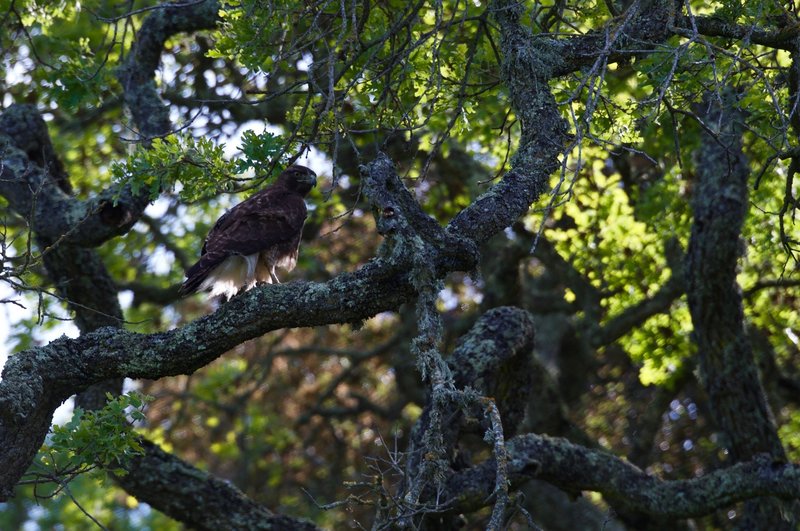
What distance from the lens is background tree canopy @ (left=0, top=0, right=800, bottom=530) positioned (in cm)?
475

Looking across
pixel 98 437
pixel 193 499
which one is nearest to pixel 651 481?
pixel 193 499

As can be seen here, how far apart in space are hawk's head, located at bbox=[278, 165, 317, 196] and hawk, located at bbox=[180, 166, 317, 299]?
0.49 m

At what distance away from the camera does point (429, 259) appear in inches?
170

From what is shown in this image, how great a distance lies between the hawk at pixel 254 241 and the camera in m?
6.57

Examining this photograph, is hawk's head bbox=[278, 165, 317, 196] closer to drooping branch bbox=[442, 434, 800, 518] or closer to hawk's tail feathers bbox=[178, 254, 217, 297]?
hawk's tail feathers bbox=[178, 254, 217, 297]

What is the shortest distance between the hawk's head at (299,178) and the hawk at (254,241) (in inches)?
19.3

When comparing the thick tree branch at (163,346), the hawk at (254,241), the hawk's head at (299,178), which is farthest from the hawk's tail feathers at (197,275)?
the hawk's head at (299,178)

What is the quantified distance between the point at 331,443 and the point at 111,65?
633cm

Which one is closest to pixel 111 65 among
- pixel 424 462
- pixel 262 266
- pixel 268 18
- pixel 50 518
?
pixel 262 266

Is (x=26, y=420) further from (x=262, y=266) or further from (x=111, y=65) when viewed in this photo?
(x=111, y=65)

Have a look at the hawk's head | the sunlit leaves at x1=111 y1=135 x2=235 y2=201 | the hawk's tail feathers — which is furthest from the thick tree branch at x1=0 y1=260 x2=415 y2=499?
the hawk's head

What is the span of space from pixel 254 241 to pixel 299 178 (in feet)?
4.21

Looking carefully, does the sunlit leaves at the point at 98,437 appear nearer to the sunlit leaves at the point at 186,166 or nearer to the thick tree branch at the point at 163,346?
the thick tree branch at the point at 163,346

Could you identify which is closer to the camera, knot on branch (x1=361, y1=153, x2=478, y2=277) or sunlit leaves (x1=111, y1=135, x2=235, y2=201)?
knot on branch (x1=361, y1=153, x2=478, y2=277)
